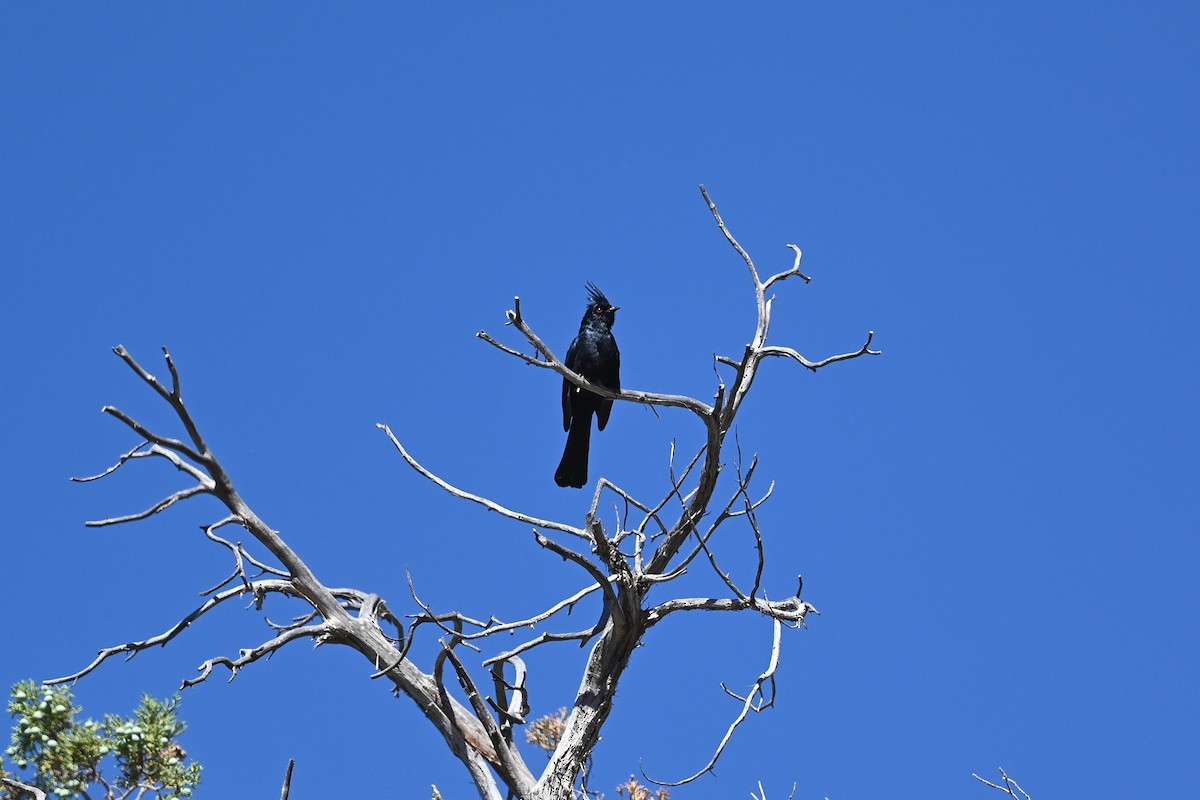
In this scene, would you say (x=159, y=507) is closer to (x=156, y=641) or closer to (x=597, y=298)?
(x=156, y=641)

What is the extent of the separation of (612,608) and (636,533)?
29 centimetres

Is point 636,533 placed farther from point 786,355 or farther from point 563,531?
point 786,355

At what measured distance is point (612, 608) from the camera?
4.45 meters

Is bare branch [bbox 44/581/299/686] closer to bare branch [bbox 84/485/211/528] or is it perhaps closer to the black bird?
bare branch [bbox 84/485/211/528]

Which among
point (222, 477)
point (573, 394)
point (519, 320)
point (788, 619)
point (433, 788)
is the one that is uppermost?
point (573, 394)

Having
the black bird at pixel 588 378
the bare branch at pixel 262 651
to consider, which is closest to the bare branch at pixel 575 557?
the bare branch at pixel 262 651

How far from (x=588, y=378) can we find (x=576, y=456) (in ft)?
2.13

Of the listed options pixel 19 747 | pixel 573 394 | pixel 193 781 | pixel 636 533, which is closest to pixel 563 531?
pixel 636 533

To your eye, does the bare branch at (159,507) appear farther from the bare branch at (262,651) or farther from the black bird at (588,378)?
the black bird at (588,378)

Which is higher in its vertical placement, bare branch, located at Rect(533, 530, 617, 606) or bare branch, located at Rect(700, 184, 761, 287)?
bare branch, located at Rect(700, 184, 761, 287)

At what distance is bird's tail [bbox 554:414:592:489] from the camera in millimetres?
6949

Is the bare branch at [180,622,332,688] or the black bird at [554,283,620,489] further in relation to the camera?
the black bird at [554,283,620,489]

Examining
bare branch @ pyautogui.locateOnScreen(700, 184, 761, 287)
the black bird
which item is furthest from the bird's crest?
bare branch @ pyautogui.locateOnScreen(700, 184, 761, 287)

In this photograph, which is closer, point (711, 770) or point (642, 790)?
point (711, 770)
